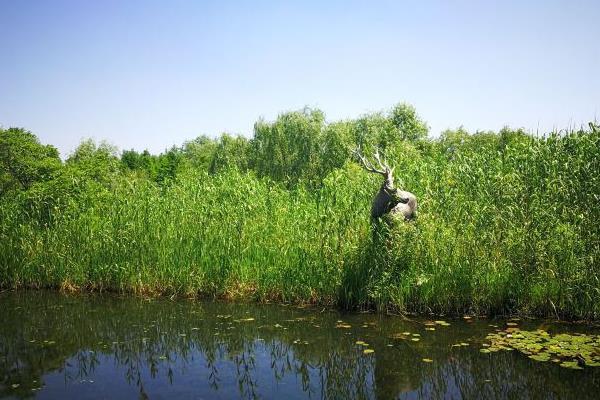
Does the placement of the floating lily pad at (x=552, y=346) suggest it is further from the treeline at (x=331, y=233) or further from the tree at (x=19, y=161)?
the tree at (x=19, y=161)

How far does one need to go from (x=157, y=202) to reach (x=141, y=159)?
5676cm

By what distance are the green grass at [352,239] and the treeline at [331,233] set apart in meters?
0.03

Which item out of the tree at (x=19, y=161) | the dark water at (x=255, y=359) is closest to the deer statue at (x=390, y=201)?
the dark water at (x=255, y=359)

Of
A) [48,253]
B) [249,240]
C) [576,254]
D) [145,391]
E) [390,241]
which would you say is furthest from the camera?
[48,253]

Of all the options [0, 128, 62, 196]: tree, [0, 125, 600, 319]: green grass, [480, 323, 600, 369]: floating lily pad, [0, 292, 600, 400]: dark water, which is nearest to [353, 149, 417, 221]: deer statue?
[0, 125, 600, 319]: green grass

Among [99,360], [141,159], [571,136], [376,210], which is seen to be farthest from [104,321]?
[141,159]

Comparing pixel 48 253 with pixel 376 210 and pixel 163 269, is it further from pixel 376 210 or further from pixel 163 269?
pixel 376 210

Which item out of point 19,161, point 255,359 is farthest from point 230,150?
point 255,359

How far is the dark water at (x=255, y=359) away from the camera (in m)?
5.16

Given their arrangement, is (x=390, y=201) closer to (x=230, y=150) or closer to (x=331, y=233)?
(x=331, y=233)

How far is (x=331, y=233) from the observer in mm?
8898

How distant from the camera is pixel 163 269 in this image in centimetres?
977

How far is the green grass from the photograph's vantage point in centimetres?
735

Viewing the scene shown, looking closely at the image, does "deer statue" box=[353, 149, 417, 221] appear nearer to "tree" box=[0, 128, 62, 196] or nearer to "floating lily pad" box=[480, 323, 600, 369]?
"floating lily pad" box=[480, 323, 600, 369]
